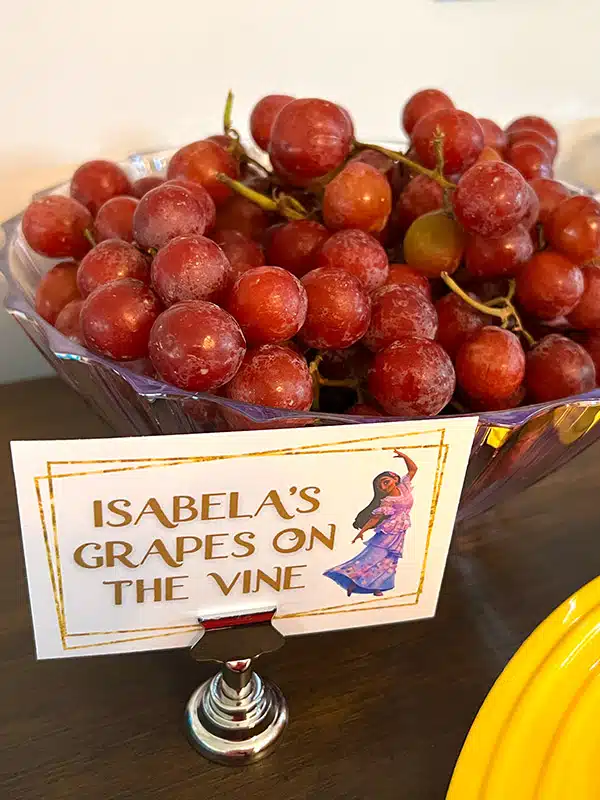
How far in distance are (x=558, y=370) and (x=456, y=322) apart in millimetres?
69

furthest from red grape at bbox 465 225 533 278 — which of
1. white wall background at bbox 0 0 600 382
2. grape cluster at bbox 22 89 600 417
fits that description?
white wall background at bbox 0 0 600 382

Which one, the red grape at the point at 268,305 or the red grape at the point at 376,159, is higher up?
the red grape at the point at 376,159

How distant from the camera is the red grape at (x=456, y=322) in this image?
0.48m

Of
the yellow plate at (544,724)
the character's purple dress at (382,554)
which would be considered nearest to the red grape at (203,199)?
the character's purple dress at (382,554)

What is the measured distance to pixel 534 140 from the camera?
0.64 meters

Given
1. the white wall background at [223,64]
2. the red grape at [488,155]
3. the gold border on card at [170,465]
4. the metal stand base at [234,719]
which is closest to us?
the gold border on card at [170,465]

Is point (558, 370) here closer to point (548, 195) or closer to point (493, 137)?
point (548, 195)

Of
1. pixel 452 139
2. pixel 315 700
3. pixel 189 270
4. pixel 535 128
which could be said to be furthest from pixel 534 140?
pixel 315 700

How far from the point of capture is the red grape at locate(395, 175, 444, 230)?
20.6 inches

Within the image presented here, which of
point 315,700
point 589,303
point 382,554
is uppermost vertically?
point 589,303

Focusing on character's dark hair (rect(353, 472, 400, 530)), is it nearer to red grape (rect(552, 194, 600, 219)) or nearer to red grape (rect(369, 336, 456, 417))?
red grape (rect(369, 336, 456, 417))

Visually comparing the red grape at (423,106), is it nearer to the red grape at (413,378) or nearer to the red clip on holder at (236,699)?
the red grape at (413,378)

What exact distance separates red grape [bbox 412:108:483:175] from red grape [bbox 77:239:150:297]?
21cm

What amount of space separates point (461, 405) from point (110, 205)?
0.28 metres
